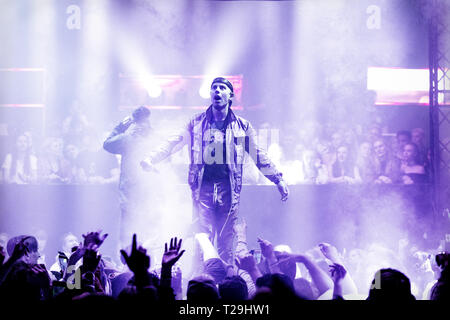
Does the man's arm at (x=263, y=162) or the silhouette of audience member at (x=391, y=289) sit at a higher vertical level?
the man's arm at (x=263, y=162)

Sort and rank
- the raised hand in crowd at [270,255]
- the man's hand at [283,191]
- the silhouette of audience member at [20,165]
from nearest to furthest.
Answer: the raised hand in crowd at [270,255] → the man's hand at [283,191] → the silhouette of audience member at [20,165]

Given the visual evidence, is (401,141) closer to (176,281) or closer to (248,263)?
(248,263)

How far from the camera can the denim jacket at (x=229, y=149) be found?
5.65 m

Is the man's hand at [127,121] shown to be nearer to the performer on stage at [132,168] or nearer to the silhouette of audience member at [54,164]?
the performer on stage at [132,168]

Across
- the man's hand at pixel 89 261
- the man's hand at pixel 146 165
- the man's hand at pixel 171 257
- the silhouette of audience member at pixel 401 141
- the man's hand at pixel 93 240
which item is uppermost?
the silhouette of audience member at pixel 401 141

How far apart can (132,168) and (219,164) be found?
198 centimetres

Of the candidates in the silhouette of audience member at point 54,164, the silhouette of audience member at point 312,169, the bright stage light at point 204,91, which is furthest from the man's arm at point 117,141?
the silhouette of audience member at point 312,169

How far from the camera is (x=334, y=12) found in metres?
8.84

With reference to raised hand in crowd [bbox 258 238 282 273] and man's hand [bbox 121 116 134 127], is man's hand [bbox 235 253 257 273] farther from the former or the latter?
man's hand [bbox 121 116 134 127]

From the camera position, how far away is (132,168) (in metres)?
7.11

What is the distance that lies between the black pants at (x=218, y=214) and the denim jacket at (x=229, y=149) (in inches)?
3.3

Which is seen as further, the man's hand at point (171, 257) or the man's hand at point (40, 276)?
the man's hand at point (40, 276)
